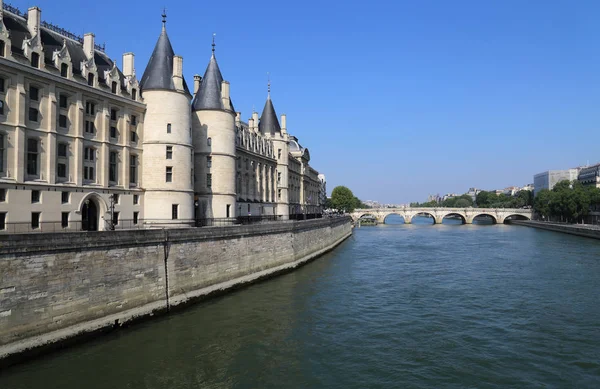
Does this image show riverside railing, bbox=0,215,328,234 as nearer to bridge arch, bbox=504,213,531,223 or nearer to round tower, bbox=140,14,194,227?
round tower, bbox=140,14,194,227

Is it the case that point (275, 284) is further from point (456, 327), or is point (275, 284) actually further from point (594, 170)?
point (594, 170)

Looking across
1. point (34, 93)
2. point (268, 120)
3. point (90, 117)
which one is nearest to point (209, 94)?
point (90, 117)

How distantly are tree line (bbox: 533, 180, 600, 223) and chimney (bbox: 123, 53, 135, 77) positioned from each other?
9635cm

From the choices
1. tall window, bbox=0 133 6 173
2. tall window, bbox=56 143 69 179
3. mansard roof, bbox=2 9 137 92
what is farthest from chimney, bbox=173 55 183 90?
tall window, bbox=0 133 6 173

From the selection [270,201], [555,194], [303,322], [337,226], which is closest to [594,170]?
[555,194]

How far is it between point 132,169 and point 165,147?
2856mm

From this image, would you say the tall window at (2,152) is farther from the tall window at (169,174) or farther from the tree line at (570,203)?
the tree line at (570,203)

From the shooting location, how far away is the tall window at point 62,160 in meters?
26.3

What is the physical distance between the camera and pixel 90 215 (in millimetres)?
29344

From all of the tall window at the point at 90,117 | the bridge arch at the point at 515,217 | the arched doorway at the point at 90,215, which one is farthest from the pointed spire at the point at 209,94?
the bridge arch at the point at 515,217

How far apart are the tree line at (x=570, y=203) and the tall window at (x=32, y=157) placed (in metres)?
103

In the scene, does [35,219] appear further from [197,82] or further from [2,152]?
[197,82]

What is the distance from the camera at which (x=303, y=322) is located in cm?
2233

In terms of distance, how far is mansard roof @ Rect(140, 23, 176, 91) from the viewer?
33.2 m
